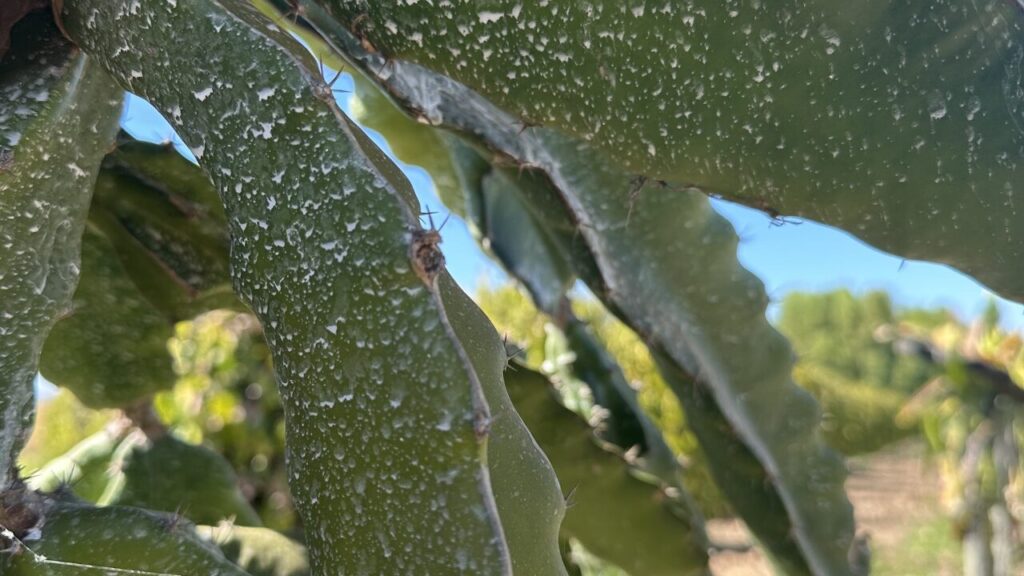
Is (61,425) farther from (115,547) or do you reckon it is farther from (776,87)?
(776,87)

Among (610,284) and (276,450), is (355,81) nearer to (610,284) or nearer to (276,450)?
(610,284)

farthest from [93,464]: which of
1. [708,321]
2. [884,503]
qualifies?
[884,503]

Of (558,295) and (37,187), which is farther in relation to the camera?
(558,295)

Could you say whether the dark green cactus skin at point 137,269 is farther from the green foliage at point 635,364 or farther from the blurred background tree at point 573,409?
the green foliage at point 635,364

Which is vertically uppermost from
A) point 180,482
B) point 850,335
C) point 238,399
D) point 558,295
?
point 558,295

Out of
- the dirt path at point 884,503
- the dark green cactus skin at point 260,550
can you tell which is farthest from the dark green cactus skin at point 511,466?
the dirt path at point 884,503

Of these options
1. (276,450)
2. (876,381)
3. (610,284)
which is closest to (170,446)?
(610,284)
